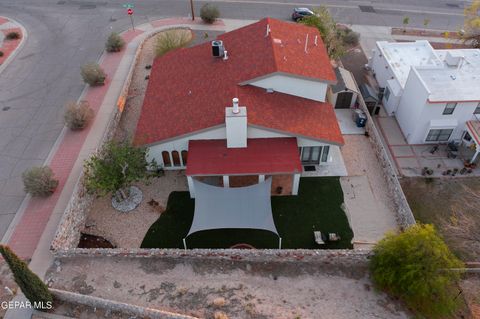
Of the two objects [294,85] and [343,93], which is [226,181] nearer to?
[294,85]

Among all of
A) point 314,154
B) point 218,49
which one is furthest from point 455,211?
point 218,49

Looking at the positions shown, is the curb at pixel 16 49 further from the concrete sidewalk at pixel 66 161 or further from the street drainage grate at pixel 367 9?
the street drainage grate at pixel 367 9

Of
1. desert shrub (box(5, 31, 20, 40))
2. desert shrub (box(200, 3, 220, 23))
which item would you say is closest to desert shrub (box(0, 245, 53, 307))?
desert shrub (box(5, 31, 20, 40))

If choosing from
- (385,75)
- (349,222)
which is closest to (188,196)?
(349,222)

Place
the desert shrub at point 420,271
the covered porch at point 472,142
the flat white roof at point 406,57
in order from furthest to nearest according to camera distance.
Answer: the flat white roof at point 406,57 < the covered porch at point 472,142 < the desert shrub at point 420,271

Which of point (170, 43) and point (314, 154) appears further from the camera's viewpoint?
point (170, 43)

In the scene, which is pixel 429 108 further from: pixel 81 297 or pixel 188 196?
pixel 81 297

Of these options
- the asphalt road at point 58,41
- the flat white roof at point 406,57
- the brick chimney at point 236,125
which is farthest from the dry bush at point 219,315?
the flat white roof at point 406,57
